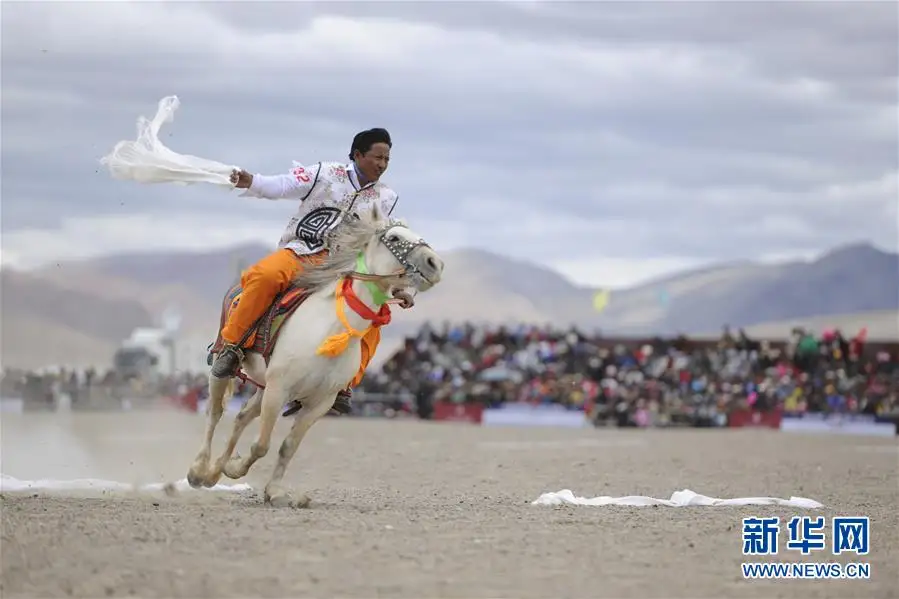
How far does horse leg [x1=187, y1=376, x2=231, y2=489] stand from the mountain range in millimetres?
18560

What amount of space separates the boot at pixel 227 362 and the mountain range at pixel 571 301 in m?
19.0

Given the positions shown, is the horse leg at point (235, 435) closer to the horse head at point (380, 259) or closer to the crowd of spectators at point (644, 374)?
the horse head at point (380, 259)

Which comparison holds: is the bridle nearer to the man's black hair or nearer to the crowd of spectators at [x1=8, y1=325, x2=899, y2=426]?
the man's black hair

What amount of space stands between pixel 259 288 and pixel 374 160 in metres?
1.29

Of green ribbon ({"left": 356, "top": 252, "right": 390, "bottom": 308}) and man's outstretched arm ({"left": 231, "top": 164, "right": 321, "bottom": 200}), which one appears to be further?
man's outstretched arm ({"left": 231, "top": 164, "right": 321, "bottom": 200})

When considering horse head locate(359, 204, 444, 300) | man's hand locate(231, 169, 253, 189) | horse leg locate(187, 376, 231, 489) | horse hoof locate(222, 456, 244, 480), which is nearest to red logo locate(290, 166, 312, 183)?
man's hand locate(231, 169, 253, 189)

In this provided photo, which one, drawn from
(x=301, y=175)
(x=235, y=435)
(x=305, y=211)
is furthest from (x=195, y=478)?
(x=301, y=175)

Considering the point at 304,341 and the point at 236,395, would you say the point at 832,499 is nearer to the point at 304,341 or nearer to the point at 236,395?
the point at 304,341

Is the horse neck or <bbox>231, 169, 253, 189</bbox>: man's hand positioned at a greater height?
<bbox>231, 169, 253, 189</bbox>: man's hand

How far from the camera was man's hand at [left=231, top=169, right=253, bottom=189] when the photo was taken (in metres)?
10.3

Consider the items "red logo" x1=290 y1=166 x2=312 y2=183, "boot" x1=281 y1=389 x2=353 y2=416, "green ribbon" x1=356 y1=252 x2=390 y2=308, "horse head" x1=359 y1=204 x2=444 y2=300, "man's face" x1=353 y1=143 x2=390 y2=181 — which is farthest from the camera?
"boot" x1=281 y1=389 x2=353 y2=416

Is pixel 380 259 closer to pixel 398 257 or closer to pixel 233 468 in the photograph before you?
pixel 398 257

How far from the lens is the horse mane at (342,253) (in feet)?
34.1

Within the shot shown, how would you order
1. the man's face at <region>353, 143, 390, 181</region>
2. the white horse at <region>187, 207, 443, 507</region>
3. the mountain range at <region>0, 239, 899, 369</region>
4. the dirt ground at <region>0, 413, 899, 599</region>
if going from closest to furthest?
the dirt ground at <region>0, 413, 899, 599</region> → the white horse at <region>187, 207, 443, 507</region> → the man's face at <region>353, 143, 390, 181</region> → the mountain range at <region>0, 239, 899, 369</region>
